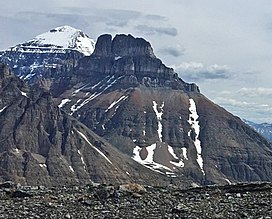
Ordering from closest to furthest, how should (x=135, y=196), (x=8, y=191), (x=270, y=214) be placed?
(x=270, y=214), (x=135, y=196), (x=8, y=191)

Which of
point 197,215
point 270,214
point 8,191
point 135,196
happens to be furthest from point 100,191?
point 270,214

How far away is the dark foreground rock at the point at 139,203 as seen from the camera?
2066 cm

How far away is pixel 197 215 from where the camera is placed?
2012 cm

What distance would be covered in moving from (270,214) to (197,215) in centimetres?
263

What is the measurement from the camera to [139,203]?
23.2 meters

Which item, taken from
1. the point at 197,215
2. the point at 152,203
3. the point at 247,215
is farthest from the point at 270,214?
the point at 152,203

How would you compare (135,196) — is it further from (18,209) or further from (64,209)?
(18,209)

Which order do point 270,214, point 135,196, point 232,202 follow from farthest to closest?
point 135,196 → point 232,202 → point 270,214

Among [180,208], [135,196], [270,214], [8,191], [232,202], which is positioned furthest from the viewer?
[8,191]

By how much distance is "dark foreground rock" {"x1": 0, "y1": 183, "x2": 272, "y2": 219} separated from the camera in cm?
2066

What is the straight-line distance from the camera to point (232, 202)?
2283 centimetres

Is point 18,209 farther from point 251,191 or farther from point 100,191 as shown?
point 251,191

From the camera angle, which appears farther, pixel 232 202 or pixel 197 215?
pixel 232 202

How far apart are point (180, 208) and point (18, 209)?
6506 millimetres
